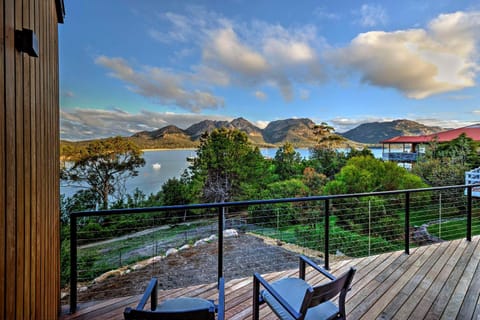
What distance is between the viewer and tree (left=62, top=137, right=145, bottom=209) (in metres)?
9.13

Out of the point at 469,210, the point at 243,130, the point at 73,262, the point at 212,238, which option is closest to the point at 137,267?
the point at 212,238

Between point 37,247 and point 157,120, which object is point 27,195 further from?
point 157,120

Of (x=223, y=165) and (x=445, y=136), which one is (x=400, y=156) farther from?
(x=223, y=165)

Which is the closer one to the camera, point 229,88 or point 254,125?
point 229,88

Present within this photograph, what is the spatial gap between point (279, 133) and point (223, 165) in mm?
4611

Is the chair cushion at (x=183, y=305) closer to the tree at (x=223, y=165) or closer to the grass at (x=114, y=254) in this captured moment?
the grass at (x=114, y=254)

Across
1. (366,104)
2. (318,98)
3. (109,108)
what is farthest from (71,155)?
(366,104)

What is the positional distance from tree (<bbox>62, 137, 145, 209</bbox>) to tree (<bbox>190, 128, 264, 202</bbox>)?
116 inches

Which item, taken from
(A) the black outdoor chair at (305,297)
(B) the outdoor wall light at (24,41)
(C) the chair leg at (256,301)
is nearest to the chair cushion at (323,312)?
(A) the black outdoor chair at (305,297)

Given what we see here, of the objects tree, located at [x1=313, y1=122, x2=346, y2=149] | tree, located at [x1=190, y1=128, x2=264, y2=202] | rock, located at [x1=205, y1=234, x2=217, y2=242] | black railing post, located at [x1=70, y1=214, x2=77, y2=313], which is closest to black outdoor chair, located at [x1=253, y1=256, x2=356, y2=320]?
black railing post, located at [x1=70, y1=214, x2=77, y2=313]

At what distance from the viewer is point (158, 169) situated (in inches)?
424

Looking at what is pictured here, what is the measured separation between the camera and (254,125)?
14086 mm

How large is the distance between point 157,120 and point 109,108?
212cm

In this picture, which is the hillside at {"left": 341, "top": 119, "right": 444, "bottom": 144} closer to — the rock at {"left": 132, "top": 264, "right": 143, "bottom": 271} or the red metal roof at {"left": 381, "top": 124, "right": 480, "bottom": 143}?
the red metal roof at {"left": 381, "top": 124, "right": 480, "bottom": 143}
